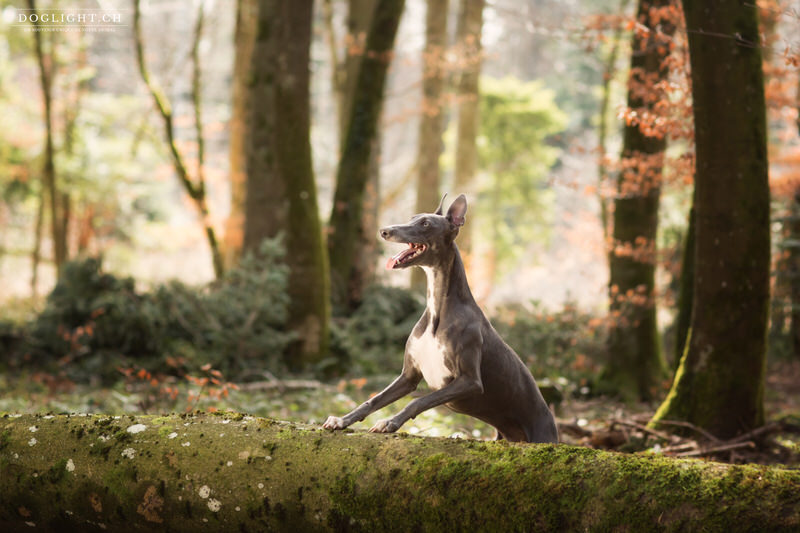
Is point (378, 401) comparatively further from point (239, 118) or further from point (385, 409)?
point (239, 118)

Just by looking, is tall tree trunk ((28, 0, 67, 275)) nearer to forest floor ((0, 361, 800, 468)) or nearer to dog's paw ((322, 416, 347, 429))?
forest floor ((0, 361, 800, 468))

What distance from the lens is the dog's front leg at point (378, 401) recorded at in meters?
3.55

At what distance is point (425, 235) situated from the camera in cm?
360

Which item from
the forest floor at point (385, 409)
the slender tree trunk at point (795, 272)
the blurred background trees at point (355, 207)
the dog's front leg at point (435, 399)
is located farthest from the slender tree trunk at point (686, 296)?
the slender tree trunk at point (795, 272)

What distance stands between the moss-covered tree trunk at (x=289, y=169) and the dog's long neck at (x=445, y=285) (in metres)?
6.72

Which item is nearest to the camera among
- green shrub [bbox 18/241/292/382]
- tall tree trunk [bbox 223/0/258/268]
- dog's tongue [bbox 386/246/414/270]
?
dog's tongue [bbox 386/246/414/270]

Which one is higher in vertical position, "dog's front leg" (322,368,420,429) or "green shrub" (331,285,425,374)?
"dog's front leg" (322,368,420,429)

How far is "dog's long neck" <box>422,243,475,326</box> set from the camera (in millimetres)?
3680

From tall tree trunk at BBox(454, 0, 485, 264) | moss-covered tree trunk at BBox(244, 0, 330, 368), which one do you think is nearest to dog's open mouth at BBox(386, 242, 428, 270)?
moss-covered tree trunk at BBox(244, 0, 330, 368)

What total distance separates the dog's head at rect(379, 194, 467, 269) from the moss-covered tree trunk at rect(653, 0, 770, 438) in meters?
3.29

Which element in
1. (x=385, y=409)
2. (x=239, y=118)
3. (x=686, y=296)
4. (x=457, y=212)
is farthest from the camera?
(x=239, y=118)

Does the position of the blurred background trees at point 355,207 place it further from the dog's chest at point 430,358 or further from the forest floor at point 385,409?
the dog's chest at point 430,358

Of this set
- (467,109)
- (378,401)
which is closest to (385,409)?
(378,401)

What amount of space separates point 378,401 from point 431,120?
16.3 metres
